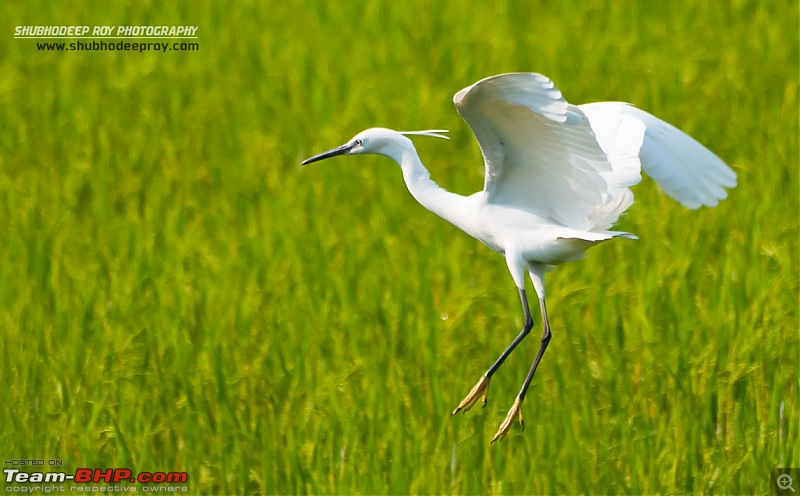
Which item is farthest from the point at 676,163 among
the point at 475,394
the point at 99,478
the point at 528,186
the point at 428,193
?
the point at 99,478

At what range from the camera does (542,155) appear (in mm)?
4070

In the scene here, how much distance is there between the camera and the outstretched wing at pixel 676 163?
4.58m

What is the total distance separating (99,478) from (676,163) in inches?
97.2

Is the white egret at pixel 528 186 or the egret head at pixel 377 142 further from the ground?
the egret head at pixel 377 142

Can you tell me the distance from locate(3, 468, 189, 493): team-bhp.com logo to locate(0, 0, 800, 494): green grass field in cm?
5

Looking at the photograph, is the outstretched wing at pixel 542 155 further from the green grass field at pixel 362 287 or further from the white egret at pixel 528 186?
the green grass field at pixel 362 287

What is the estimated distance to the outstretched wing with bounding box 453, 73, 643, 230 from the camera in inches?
143

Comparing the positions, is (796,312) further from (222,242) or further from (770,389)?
(222,242)

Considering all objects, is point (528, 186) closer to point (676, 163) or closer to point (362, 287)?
point (676, 163)

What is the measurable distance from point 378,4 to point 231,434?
604 centimetres

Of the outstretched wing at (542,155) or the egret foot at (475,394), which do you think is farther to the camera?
the egret foot at (475,394)

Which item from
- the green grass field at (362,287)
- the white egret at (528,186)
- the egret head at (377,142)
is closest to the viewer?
the white egret at (528,186)

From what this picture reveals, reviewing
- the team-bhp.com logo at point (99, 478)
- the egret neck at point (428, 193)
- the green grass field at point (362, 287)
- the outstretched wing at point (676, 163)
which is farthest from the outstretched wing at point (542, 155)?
the team-bhp.com logo at point (99, 478)

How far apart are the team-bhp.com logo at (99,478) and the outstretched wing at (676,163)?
201cm
